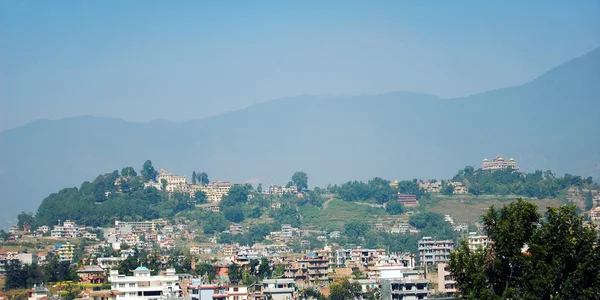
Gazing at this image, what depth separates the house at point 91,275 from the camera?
65.2 metres

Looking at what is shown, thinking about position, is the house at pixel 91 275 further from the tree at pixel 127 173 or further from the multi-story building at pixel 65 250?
the tree at pixel 127 173

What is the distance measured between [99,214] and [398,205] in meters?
34.8

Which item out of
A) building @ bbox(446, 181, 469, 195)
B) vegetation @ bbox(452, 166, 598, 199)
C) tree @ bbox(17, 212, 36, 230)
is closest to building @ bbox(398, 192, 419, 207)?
building @ bbox(446, 181, 469, 195)

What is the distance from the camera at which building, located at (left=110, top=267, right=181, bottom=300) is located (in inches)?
2108

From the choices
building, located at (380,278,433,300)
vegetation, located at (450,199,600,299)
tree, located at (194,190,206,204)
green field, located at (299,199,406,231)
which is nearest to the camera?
vegetation, located at (450,199,600,299)

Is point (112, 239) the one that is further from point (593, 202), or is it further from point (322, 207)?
point (593, 202)

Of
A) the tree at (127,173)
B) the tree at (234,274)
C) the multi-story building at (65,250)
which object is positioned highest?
the tree at (127,173)

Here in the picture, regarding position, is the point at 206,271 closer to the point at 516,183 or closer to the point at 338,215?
the point at 338,215

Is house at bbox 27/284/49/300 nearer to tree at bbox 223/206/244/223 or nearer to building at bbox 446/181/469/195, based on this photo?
tree at bbox 223/206/244/223

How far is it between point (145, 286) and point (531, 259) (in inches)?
1238

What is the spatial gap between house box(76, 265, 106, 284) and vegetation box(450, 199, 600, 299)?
4140 cm

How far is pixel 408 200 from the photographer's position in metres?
144

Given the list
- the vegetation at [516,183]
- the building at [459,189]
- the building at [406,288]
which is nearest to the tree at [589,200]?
the vegetation at [516,183]

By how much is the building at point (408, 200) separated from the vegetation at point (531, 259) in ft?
383
